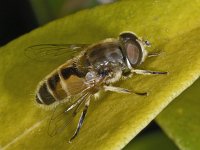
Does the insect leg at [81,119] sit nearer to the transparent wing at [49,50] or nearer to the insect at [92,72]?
the insect at [92,72]

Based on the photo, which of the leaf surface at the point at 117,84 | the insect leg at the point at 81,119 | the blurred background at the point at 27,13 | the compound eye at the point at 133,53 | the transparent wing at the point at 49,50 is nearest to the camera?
the leaf surface at the point at 117,84

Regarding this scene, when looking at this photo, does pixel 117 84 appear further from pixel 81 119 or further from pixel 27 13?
pixel 27 13

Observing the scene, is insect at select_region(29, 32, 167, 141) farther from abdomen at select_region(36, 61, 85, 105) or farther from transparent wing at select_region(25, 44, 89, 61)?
transparent wing at select_region(25, 44, 89, 61)

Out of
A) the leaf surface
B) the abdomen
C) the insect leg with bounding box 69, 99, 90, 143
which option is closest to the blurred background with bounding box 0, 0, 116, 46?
the leaf surface

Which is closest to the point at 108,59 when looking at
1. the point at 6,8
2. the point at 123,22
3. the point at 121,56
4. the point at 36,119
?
the point at 121,56

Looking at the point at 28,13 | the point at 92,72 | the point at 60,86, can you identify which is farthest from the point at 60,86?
the point at 28,13

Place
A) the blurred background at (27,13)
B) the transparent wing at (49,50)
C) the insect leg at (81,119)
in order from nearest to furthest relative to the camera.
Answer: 1. the insect leg at (81,119)
2. the transparent wing at (49,50)
3. the blurred background at (27,13)

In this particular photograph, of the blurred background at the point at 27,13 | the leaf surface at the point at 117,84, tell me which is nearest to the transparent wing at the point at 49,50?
Result: the leaf surface at the point at 117,84

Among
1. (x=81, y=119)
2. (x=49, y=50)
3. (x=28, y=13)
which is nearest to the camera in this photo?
(x=81, y=119)
